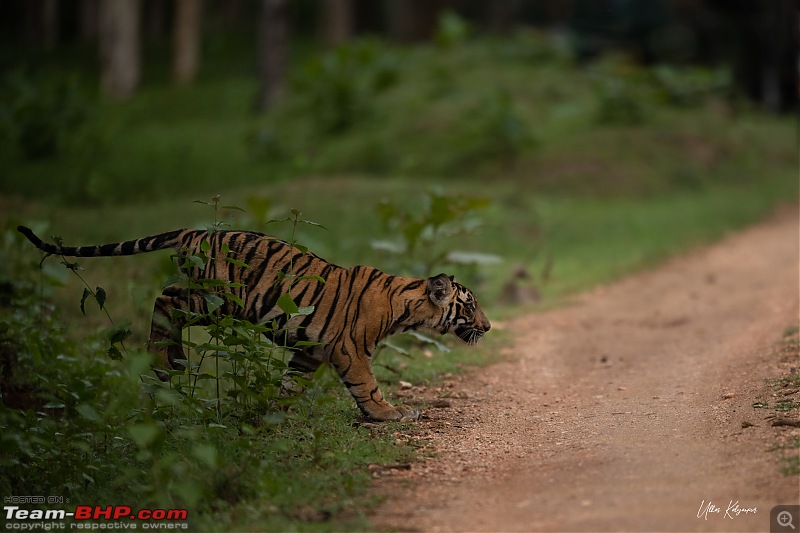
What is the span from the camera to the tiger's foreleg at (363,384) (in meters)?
6.48

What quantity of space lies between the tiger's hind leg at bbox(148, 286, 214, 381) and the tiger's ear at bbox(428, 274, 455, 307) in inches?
55.0

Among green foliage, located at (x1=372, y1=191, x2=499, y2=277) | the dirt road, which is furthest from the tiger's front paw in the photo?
green foliage, located at (x1=372, y1=191, x2=499, y2=277)

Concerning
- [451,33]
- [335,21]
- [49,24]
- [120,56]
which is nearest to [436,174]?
[451,33]

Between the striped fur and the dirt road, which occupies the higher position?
the striped fur

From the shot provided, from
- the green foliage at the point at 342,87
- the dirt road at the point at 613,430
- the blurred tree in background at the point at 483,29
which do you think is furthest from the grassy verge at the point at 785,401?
the blurred tree in background at the point at 483,29

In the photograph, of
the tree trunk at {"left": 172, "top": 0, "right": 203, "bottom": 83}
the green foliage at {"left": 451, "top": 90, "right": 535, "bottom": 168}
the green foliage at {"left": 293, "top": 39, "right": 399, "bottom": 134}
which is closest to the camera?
the green foliage at {"left": 451, "top": 90, "right": 535, "bottom": 168}

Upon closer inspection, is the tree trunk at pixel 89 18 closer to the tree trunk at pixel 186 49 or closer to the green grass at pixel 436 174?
the tree trunk at pixel 186 49

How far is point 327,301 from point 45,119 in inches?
520

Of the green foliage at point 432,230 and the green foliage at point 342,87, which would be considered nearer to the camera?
the green foliage at point 432,230

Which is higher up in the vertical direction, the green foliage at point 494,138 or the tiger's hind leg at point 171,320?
the green foliage at point 494,138

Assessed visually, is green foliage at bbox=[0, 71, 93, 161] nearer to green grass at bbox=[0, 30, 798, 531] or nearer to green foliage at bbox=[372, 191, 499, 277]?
green grass at bbox=[0, 30, 798, 531]

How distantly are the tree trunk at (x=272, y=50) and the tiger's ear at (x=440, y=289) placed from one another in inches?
568

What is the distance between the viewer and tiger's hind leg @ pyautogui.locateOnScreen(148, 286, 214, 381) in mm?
6703
